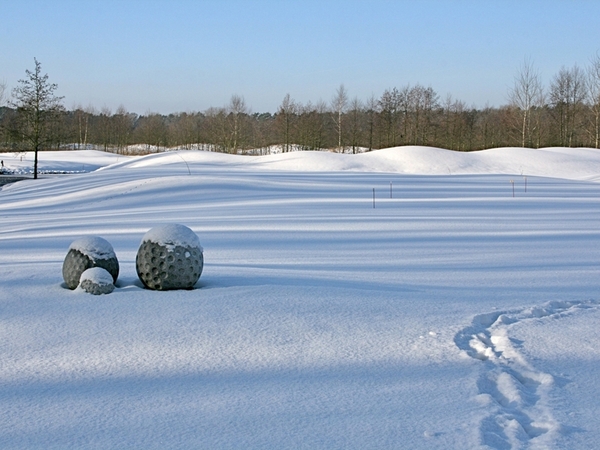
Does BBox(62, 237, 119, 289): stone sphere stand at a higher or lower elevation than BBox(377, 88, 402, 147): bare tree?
lower

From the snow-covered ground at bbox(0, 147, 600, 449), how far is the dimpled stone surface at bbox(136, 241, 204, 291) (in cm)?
24

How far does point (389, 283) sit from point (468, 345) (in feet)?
7.33

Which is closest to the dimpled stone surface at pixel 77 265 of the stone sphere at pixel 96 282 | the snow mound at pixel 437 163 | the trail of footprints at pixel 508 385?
the stone sphere at pixel 96 282

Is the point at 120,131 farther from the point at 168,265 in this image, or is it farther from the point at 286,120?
the point at 168,265

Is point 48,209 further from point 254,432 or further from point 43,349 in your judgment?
point 254,432

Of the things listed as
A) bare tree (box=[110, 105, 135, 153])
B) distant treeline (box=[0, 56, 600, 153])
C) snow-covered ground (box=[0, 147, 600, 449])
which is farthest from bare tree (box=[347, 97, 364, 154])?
snow-covered ground (box=[0, 147, 600, 449])

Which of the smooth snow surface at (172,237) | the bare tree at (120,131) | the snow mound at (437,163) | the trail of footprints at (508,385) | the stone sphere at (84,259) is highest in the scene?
the bare tree at (120,131)

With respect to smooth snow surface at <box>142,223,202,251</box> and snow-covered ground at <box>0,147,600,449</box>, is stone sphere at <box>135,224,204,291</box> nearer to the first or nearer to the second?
smooth snow surface at <box>142,223,202,251</box>

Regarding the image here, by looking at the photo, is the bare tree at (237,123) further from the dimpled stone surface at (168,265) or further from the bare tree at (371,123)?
the dimpled stone surface at (168,265)

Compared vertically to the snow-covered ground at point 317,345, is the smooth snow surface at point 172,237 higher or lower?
higher

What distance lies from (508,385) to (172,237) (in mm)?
3615

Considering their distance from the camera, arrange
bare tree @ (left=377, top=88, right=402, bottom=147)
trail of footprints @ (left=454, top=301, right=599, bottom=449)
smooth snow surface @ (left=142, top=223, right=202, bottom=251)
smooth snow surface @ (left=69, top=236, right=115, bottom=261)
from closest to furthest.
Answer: trail of footprints @ (left=454, top=301, right=599, bottom=449) < smooth snow surface @ (left=142, top=223, right=202, bottom=251) < smooth snow surface @ (left=69, top=236, right=115, bottom=261) < bare tree @ (left=377, top=88, right=402, bottom=147)

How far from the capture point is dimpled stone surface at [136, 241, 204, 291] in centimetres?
631

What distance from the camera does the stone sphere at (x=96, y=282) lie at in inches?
248
